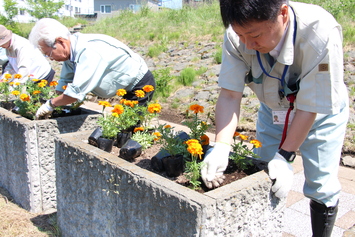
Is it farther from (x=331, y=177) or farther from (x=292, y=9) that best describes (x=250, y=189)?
(x=292, y=9)

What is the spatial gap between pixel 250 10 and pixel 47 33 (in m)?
1.66

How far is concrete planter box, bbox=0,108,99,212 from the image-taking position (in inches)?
104

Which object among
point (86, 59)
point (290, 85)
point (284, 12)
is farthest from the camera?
point (86, 59)

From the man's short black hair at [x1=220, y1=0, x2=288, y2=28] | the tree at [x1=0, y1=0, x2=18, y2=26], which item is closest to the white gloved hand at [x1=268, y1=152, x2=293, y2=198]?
the man's short black hair at [x1=220, y1=0, x2=288, y2=28]

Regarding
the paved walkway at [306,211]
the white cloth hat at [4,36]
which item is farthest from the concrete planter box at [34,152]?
the paved walkway at [306,211]

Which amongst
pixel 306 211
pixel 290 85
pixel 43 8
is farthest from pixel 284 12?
pixel 43 8

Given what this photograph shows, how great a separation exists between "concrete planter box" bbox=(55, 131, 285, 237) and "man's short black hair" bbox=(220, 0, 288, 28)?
682 mm

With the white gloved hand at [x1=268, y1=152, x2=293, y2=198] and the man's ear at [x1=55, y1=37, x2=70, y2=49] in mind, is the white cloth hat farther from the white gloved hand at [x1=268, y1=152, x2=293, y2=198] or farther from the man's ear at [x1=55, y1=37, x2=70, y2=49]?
the white gloved hand at [x1=268, y1=152, x2=293, y2=198]

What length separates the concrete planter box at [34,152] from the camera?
8.65 feet

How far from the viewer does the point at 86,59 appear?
236 cm

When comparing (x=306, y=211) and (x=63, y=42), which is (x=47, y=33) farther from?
(x=306, y=211)

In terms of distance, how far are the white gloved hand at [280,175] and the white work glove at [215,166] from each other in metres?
0.22

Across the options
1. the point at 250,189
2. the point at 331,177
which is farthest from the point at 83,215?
the point at 331,177

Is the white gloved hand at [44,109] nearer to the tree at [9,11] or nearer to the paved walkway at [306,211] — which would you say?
the paved walkway at [306,211]
